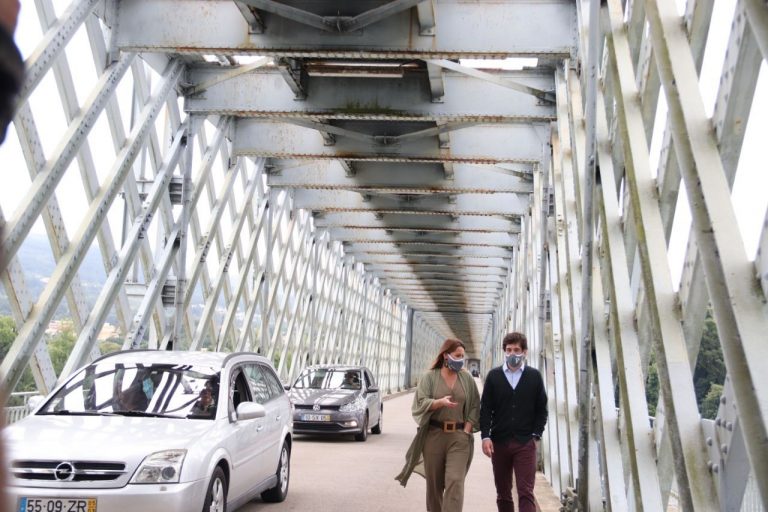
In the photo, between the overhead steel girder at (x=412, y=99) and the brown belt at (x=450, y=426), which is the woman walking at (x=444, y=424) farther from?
the overhead steel girder at (x=412, y=99)

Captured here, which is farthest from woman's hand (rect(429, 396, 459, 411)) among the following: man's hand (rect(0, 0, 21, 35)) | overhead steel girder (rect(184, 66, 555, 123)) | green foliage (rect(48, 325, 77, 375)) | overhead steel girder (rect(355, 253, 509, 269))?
overhead steel girder (rect(355, 253, 509, 269))

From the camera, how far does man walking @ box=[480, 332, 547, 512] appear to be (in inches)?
266

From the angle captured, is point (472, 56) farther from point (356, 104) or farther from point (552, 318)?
point (552, 318)

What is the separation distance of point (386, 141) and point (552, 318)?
516 cm

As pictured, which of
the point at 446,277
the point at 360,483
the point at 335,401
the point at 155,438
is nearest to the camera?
the point at 155,438

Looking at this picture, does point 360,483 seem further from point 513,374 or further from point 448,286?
point 448,286

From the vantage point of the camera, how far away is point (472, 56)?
34.6ft

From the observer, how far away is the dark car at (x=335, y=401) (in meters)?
16.2

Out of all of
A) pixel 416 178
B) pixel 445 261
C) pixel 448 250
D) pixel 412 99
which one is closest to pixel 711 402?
pixel 412 99

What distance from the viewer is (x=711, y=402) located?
4.86 meters

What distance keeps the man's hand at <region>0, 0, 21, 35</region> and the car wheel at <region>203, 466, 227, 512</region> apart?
5.93 metres

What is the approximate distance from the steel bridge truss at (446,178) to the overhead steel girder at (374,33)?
1.2 inches

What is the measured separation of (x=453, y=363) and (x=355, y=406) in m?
10.0

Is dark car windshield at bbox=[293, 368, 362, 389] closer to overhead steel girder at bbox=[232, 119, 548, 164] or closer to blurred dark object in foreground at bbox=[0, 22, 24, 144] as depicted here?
overhead steel girder at bbox=[232, 119, 548, 164]
